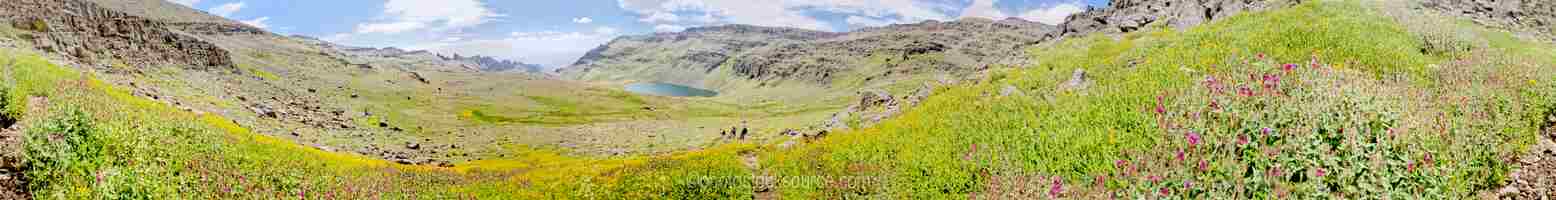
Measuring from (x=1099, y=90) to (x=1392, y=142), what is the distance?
7.19 meters

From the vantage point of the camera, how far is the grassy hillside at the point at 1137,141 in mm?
8508

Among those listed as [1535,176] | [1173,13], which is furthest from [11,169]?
[1173,13]

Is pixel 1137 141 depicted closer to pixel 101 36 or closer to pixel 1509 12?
pixel 1509 12

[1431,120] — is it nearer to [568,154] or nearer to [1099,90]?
[1099,90]

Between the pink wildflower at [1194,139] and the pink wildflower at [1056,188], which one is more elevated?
the pink wildflower at [1194,139]

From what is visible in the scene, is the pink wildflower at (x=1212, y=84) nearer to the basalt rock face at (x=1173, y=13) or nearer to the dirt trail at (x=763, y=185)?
the dirt trail at (x=763, y=185)

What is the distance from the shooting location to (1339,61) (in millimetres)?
14570

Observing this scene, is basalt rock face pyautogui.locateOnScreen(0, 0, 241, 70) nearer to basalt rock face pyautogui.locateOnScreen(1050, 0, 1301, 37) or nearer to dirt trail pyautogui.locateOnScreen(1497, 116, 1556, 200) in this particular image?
basalt rock face pyautogui.locateOnScreen(1050, 0, 1301, 37)

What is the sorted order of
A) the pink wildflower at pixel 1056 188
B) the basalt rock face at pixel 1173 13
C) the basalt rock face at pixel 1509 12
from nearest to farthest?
the pink wildflower at pixel 1056 188 → the basalt rock face at pixel 1509 12 → the basalt rock face at pixel 1173 13

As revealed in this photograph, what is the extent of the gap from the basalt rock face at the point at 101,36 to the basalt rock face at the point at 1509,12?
93.2 meters

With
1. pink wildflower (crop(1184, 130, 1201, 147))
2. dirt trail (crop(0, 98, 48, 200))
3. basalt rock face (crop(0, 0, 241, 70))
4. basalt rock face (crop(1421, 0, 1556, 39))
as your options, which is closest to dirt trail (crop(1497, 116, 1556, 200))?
pink wildflower (crop(1184, 130, 1201, 147))

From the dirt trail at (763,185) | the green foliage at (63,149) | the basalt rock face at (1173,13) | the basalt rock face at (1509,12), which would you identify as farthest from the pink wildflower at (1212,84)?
the basalt rock face at (1173,13)

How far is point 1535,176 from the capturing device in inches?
312

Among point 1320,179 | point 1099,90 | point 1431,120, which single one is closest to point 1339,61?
point 1099,90
